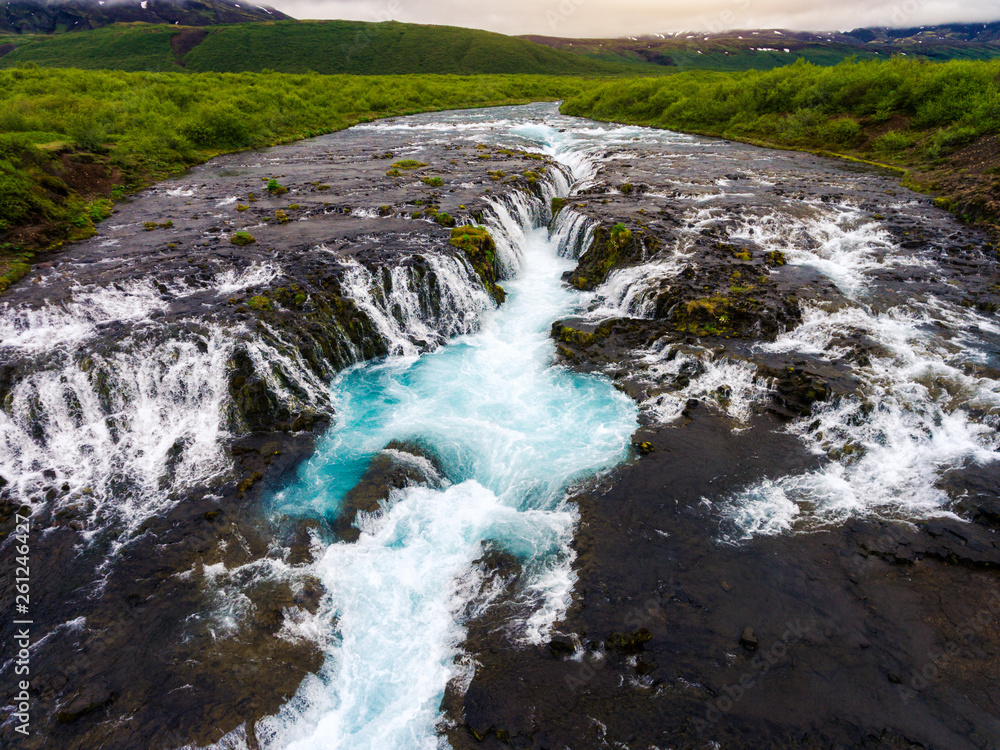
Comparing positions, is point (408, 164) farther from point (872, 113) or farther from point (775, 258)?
point (872, 113)

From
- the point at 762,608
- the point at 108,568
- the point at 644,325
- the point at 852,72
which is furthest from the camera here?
the point at 852,72

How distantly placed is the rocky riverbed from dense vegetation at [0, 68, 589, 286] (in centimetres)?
290

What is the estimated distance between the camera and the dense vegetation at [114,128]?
72.3 feet

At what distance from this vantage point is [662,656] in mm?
8758

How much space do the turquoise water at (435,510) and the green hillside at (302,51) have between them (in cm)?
16318

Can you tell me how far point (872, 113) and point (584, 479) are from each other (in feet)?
179

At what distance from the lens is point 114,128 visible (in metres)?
36.4

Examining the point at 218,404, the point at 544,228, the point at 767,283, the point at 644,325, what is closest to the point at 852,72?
the point at 544,228

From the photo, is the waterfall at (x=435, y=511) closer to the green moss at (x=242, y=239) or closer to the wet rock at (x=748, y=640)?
the wet rock at (x=748, y=640)

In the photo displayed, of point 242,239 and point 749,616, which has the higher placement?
point 242,239

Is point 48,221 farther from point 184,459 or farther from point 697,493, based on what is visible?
point 697,493

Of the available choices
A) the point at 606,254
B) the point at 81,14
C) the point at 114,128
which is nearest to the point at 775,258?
the point at 606,254

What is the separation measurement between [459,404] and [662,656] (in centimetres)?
995

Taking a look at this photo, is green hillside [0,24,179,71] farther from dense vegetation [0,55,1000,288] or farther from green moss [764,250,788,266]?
green moss [764,250,788,266]
